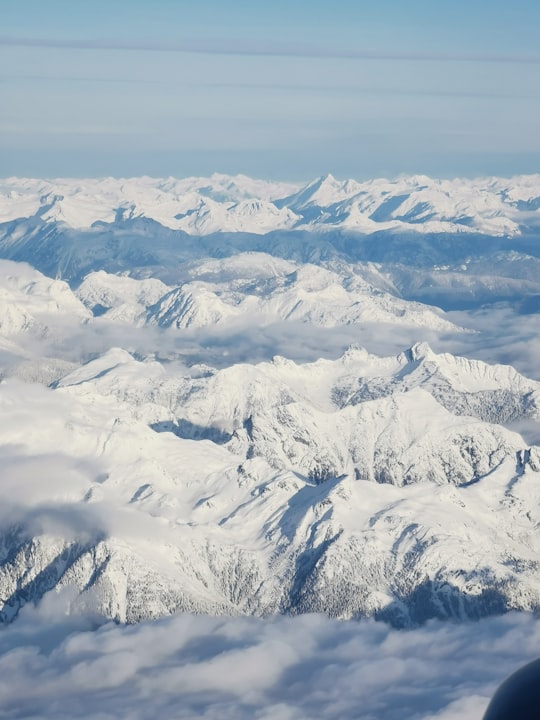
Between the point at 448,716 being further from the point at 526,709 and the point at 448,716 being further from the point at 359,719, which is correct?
the point at 526,709

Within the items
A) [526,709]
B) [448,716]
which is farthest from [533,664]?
Result: [448,716]

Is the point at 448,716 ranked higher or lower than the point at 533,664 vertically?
lower

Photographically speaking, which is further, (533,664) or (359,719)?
(359,719)

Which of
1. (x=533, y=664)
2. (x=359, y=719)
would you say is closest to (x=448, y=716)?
(x=359, y=719)

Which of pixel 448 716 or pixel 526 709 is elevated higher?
pixel 526 709

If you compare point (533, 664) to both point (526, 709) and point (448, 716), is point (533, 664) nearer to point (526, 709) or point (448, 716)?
point (526, 709)

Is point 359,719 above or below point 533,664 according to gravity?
below

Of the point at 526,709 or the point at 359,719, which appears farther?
the point at 359,719
